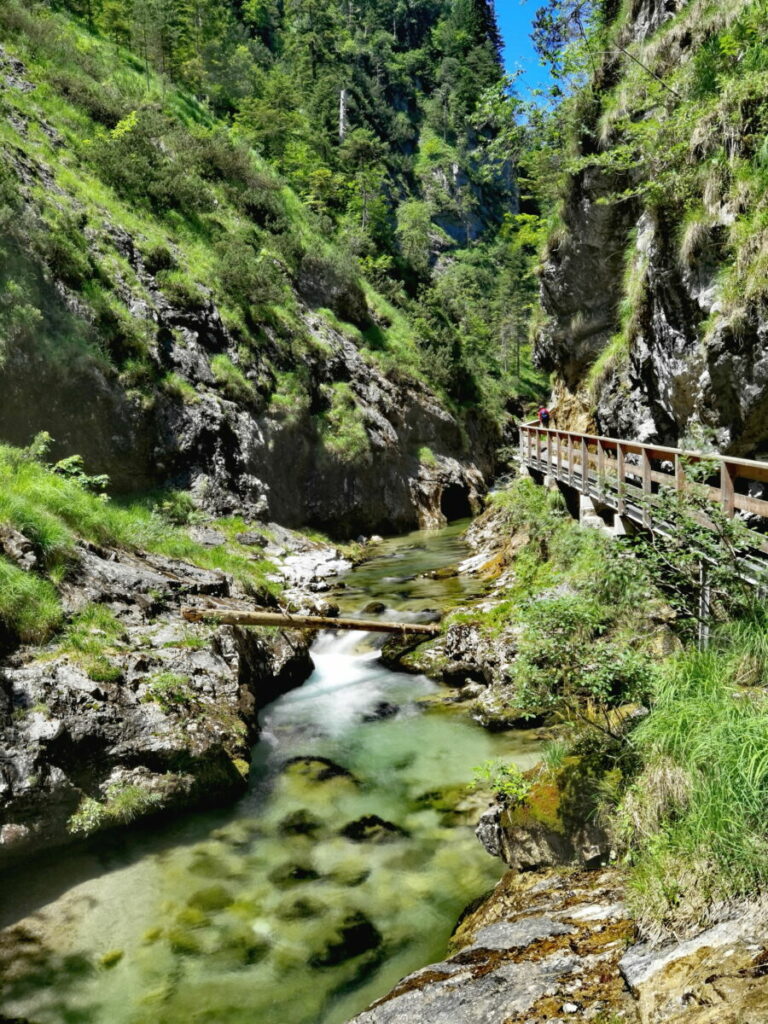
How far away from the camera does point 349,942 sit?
214 inches

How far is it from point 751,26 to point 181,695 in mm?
14010

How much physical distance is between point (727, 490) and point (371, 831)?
5.87 meters

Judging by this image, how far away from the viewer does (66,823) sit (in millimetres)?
6473

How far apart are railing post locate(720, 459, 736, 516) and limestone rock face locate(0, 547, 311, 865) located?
23.0ft

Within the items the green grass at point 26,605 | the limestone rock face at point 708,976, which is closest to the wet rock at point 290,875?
the limestone rock face at point 708,976

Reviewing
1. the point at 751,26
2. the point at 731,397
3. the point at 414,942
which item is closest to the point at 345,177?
the point at 751,26

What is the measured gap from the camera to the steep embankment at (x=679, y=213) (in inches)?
369

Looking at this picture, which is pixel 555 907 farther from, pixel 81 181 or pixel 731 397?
pixel 81 181

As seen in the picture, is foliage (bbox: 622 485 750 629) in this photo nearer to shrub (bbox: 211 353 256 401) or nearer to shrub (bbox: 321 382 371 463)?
shrub (bbox: 211 353 256 401)

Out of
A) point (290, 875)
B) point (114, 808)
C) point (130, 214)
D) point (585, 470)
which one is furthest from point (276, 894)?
point (130, 214)

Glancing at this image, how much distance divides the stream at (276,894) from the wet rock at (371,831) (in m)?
0.02

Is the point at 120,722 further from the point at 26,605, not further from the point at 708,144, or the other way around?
the point at 708,144

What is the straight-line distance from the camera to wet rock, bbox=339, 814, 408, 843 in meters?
6.88

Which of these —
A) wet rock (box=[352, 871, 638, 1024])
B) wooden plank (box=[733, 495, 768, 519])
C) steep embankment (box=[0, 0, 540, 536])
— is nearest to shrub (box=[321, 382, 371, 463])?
steep embankment (box=[0, 0, 540, 536])
